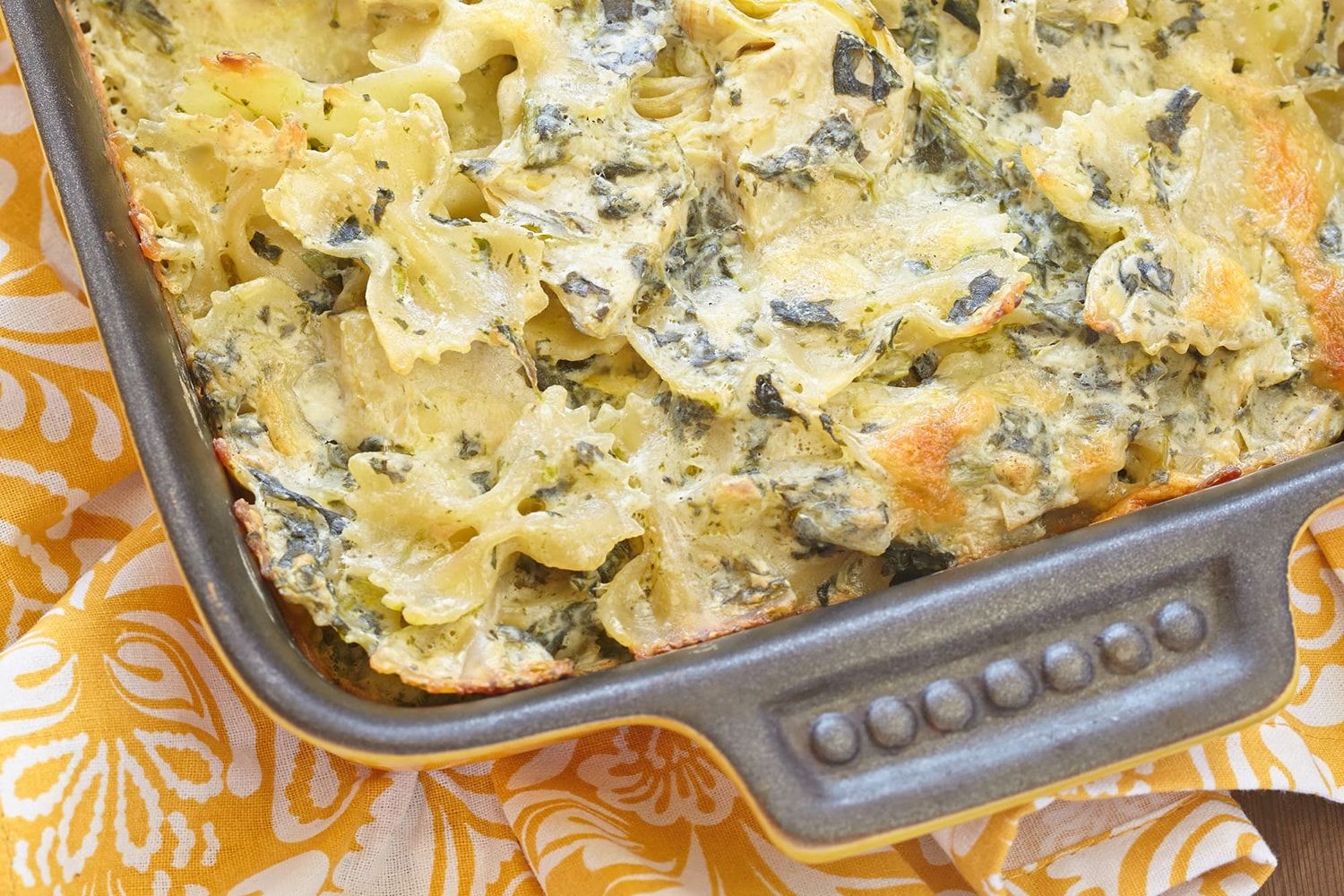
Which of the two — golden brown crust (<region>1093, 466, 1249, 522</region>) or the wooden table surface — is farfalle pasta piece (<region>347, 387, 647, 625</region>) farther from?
the wooden table surface

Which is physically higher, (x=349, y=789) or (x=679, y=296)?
(x=679, y=296)

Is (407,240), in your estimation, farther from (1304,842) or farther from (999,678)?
(1304,842)

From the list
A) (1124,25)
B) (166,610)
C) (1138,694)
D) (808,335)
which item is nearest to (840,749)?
(1138,694)

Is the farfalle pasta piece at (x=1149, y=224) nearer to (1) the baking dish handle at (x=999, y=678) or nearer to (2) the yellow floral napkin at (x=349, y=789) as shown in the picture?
(1) the baking dish handle at (x=999, y=678)

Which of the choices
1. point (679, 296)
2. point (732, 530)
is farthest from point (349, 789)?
point (679, 296)

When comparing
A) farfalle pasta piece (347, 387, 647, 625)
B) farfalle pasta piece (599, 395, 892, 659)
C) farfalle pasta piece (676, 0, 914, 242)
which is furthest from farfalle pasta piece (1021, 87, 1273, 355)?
farfalle pasta piece (347, 387, 647, 625)

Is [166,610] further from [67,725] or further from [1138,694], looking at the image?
[1138,694]
